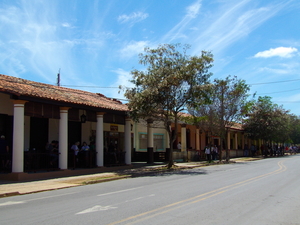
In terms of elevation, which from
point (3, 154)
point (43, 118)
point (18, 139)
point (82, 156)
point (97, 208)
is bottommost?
point (97, 208)

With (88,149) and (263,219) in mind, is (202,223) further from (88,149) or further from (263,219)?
(88,149)

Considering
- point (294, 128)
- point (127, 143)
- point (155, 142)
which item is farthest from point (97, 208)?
point (294, 128)

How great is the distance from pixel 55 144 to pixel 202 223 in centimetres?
1388

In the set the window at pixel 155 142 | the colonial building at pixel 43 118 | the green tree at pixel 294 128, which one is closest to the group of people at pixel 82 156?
the colonial building at pixel 43 118

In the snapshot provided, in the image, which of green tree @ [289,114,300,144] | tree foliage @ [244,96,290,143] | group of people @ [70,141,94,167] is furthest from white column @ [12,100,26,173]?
green tree @ [289,114,300,144]

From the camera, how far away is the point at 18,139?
1490 cm

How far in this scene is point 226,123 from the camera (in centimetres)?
3008

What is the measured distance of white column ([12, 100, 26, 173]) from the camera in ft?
48.4

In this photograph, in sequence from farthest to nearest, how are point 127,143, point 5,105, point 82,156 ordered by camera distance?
point 127,143 < point 82,156 < point 5,105

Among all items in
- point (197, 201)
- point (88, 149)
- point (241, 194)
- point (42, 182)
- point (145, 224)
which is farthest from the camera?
point (88, 149)

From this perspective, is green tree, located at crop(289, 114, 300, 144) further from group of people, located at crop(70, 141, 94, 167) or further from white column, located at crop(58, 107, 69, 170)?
white column, located at crop(58, 107, 69, 170)

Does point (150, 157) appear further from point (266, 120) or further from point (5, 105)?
point (266, 120)

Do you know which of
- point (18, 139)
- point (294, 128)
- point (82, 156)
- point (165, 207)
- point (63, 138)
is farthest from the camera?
point (294, 128)

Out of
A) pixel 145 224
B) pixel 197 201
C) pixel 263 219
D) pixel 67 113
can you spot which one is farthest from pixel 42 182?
pixel 263 219
